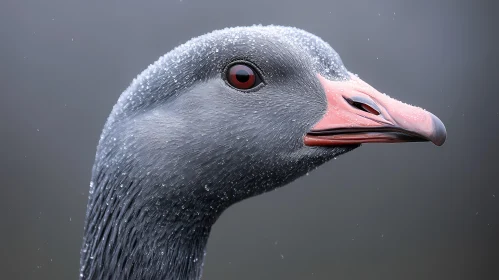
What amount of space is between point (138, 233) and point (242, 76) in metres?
0.46

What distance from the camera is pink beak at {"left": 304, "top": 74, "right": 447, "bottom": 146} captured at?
3.45ft

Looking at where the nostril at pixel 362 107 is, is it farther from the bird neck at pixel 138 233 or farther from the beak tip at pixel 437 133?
the bird neck at pixel 138 233

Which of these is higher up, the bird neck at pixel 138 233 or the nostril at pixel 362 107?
the nostril at pixel 362 107

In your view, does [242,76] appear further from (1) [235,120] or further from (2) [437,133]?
(2) [437,133]

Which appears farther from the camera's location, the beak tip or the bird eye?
the bird eye

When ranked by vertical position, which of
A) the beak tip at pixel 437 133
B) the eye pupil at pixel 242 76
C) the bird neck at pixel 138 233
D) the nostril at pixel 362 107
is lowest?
the bird neck at pixel 138 233

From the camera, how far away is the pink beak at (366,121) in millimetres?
1051

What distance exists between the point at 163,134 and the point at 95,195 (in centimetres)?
25

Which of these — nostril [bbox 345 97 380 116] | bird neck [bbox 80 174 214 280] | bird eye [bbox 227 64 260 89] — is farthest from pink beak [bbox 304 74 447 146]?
bird neck [bbox 80 174 214 280]

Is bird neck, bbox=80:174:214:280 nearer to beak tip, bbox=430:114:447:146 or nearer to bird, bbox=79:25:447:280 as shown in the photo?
bird, bbox=79:25:447:280

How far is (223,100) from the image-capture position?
1.16 metres

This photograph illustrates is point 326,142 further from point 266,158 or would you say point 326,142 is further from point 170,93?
point 170,93

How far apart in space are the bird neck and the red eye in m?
0.32

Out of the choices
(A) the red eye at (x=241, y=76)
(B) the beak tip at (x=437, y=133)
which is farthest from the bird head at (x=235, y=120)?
(B) the beak tip at (x=437, y=133)
